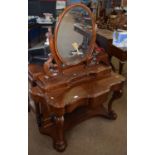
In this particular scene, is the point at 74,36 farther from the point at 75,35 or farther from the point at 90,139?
the point at 90,139

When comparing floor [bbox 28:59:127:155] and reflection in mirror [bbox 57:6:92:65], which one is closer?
reflection in mirror [bbox 57:6:92:65]

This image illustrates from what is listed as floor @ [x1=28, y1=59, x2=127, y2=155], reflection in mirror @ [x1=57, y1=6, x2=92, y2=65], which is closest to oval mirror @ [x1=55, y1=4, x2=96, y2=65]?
reflection in mirror @ [x1=57, y1=6, x2=92, y2=65]

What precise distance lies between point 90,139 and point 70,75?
0.70 meters

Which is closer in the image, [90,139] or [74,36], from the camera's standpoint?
[74,36]

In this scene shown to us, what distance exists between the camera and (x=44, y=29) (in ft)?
8.81

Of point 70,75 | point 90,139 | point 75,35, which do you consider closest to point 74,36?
point 75,35

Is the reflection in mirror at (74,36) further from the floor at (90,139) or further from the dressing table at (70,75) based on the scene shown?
the floor at (90,139)

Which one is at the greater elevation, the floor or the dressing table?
the dressing table

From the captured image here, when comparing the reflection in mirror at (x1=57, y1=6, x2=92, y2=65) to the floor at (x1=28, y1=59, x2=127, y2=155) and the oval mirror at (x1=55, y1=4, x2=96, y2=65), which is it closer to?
the oval mirror at (x1=55, y1=4, x2=96, y2=65)

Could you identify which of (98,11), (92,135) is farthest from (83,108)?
(98,11)

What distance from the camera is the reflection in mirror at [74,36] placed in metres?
1.27

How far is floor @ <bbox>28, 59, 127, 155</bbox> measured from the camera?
155cm

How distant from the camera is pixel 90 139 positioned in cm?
168
